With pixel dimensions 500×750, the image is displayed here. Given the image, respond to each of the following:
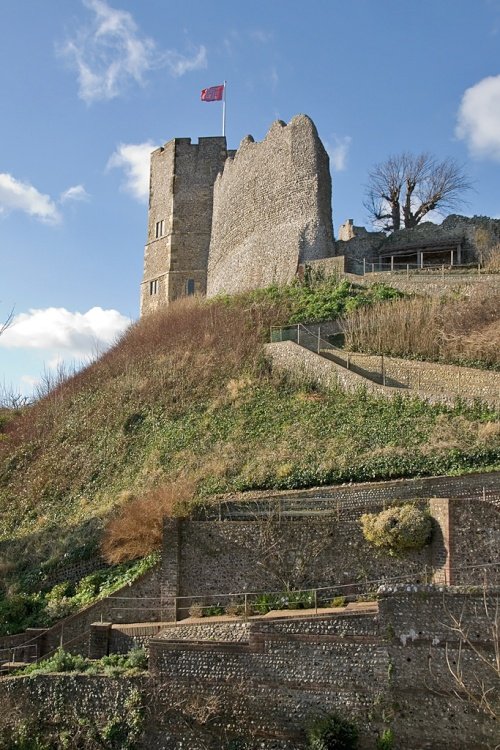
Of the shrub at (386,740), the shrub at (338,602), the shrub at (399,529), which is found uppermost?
the shrub at (399,529)

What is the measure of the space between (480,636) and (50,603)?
32.9ft

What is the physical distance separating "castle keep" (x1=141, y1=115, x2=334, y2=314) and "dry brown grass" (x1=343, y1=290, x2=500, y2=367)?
6521mm

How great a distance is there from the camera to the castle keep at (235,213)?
31.2m

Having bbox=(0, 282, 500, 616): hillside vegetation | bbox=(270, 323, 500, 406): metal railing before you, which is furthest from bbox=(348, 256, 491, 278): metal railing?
bbox=(270, 323, 500, 406): metal railing

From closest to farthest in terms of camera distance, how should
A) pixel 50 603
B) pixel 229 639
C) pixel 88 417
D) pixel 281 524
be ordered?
pixel 229 639, pixel 281 524, pixel 50 603, pixel 88 417

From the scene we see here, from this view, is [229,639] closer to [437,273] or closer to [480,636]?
[480,636]

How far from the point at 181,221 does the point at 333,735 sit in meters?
29.7

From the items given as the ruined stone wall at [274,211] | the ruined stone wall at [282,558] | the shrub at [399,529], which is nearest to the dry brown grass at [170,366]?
the ruined stone wall at [274,211]

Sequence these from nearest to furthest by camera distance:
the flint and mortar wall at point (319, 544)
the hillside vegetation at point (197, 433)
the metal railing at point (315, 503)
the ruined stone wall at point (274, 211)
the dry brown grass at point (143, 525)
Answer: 1. the flint and mortar wall at point (319, 544)
2. the metal railing at point (315, 503)
3. the dry brown grass at point (143, 525)
4. the hillside vegetation at point (197, 433)
5. the ruined stone wall at point (274, 211)

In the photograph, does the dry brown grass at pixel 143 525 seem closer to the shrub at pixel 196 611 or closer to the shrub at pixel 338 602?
the shrub at pixel 196 611

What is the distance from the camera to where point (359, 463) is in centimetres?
1802

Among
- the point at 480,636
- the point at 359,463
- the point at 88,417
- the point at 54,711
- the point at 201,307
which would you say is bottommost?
the point at 54,711

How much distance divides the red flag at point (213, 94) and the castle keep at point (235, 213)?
1963 mm

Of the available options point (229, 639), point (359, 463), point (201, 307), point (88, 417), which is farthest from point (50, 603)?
point (201, 307)
